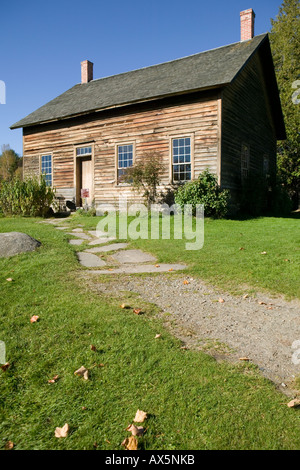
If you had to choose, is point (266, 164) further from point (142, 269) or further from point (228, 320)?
point (228, 320)

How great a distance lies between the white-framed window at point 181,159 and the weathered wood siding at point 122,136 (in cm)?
21

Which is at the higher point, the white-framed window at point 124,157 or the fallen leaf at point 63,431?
the white-framed window at point 124,157

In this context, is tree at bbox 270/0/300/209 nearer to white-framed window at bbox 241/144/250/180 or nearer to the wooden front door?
white-framed window at bbox 241/144/250/180

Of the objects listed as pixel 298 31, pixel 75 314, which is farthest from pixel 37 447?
pixel 298 31

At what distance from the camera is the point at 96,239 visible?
26.6 ft

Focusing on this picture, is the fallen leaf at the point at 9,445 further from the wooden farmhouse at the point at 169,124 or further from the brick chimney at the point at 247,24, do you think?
the brick chimney at the point at 247,24

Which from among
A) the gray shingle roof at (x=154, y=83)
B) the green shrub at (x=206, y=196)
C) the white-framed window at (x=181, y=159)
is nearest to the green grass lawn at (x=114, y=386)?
the green shrub at (x=206, y=196)

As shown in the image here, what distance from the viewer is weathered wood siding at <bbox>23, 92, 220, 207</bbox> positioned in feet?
40.0

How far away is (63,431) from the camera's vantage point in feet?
6.48

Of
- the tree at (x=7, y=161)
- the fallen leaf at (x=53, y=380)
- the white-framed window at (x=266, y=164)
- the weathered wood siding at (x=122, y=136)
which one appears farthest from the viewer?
the tree at (x=7, y=161)

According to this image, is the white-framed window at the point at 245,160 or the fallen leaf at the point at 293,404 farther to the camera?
the white-framed window at the point at 245,160

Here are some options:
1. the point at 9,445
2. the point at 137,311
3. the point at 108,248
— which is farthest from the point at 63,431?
the point at 108,248

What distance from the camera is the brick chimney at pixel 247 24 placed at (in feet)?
46.5

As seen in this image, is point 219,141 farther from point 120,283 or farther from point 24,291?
point 24,291
